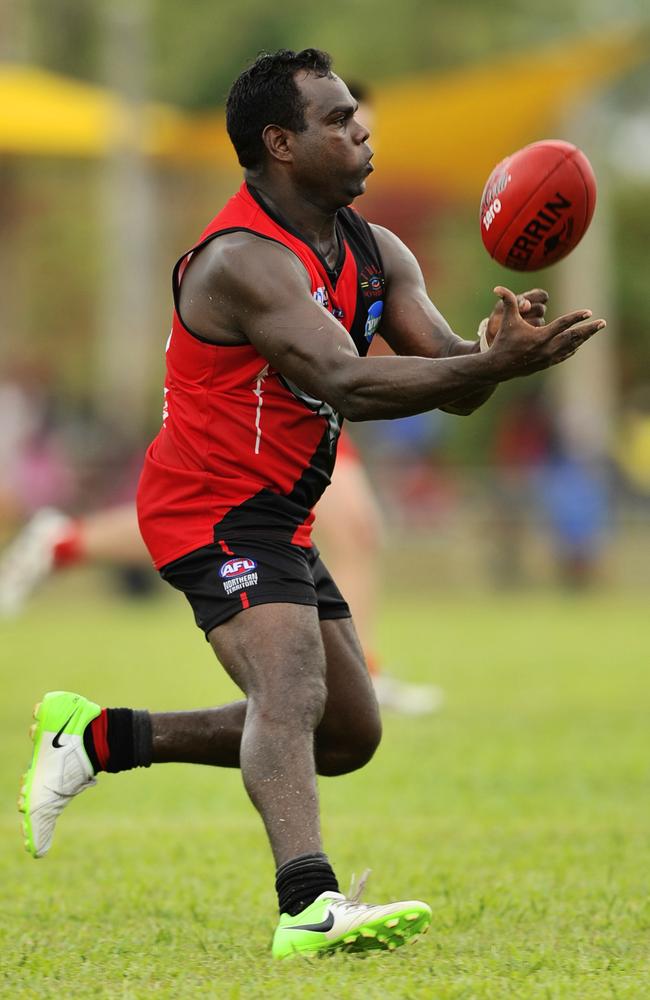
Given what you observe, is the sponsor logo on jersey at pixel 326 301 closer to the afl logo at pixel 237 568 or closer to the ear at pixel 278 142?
the ear at pixel 278 142

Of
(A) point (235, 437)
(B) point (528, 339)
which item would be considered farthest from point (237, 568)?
(B) point (528, 339)

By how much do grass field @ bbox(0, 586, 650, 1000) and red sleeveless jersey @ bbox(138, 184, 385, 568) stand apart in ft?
3.61

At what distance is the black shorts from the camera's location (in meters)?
4.56

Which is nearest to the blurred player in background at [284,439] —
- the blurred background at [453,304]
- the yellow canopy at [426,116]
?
the blurred background at [453,304]

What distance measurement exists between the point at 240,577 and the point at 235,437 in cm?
38

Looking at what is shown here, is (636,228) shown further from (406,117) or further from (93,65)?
(93,65)

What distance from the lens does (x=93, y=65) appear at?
1756 inches

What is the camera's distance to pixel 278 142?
4.73 metres

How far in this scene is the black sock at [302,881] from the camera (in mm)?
4270

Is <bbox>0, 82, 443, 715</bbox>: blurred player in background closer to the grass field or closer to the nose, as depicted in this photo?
the grass field

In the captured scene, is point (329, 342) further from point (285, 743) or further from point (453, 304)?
point (453, 304)

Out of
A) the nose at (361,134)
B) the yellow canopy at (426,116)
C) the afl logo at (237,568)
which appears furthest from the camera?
the yellow canopy at (426,116)

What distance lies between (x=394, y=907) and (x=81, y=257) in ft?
128

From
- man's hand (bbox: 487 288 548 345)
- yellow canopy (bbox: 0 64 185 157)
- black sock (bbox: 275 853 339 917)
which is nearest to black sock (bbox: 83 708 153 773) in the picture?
black sock (bbox: 275 853 339 917)
